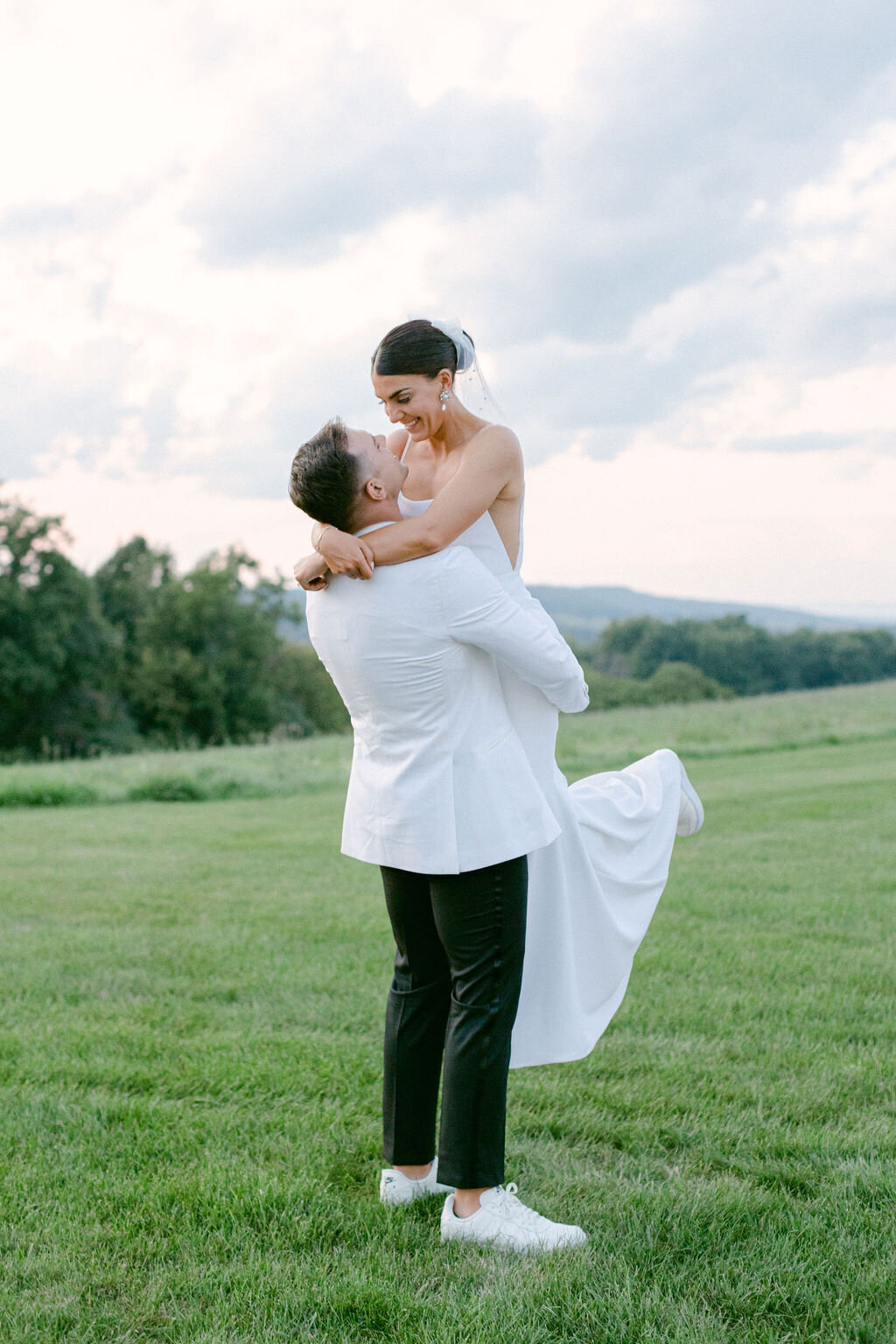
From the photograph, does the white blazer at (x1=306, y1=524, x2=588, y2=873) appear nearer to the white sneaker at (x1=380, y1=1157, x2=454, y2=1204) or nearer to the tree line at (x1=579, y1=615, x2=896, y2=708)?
the white sneaker at (x1=380, y1=1157, x2=454, y2=1204)

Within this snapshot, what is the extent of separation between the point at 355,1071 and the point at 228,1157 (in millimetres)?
880

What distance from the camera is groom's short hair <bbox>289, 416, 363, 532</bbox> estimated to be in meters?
2.90

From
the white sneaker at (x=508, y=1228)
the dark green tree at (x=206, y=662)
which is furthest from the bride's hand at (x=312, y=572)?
the dark green tree at (x=206, y=662)

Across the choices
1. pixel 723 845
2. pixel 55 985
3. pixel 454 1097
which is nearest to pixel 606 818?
pixel 454 1097

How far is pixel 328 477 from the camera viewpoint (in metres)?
2.92

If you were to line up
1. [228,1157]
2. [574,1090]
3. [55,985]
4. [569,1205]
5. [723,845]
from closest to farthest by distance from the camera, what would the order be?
[569,1205], [228,1157], [574,1090], [55,985], [723,845]

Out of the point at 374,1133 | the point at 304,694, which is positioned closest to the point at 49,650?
the point at 304,694

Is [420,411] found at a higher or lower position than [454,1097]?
higher

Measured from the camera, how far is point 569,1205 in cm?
345

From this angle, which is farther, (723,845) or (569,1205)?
(723,845)

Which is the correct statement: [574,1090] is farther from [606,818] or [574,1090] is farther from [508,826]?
[508,826]

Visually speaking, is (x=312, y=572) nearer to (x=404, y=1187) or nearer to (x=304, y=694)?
(x=404, y=1187)

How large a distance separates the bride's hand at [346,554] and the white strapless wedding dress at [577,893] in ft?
1.22

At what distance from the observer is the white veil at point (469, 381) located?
318cm
